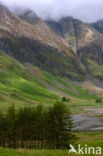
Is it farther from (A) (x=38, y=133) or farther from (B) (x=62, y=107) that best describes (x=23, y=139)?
(B) (x=62, y=107)

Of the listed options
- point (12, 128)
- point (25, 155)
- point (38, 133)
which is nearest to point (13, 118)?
point (12, 128)

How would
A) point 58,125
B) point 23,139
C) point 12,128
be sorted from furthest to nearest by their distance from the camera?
point 23,139
point 12,128
point 58,125

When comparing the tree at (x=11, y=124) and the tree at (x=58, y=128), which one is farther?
the tree at (x=11, y=124)

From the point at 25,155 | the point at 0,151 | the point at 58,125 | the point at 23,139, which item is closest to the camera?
the point at 25,155

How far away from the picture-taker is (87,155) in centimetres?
2225

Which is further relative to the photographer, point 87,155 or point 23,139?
point 23,139

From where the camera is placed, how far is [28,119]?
53375 mm

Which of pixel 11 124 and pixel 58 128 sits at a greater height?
pixel 11 124

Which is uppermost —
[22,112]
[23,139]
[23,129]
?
[22,112]

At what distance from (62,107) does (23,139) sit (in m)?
18.0

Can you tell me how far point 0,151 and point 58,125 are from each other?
24885 mm

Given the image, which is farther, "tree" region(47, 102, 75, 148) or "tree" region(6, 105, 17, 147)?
"tree" region(6, 105, 17, 147)

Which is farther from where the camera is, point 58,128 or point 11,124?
point 11,124

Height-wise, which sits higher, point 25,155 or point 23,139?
point 25,155
